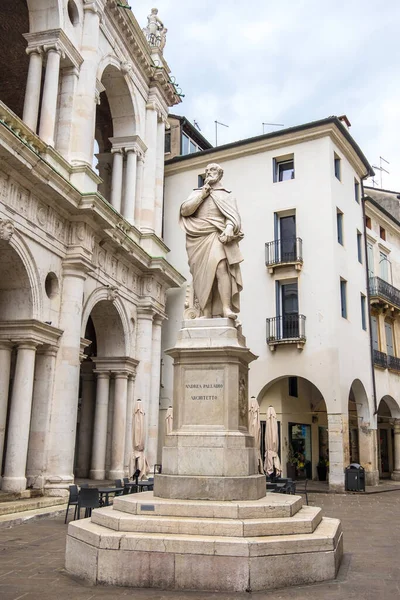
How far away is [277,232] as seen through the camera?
25734 mm

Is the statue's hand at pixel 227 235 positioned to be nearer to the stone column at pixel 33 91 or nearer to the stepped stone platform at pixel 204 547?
the stepped stone platform at pixel 204 547

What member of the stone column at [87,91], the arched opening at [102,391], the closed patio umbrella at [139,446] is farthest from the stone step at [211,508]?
the arched opening at [102,391]

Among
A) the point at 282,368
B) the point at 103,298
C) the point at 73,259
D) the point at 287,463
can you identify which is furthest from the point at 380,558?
the point at 287,463

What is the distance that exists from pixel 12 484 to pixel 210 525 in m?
9.08

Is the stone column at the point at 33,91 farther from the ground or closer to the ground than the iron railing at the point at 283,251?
farther from the ground

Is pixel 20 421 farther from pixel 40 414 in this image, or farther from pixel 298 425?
pixel 298 425

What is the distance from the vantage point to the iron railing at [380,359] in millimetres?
28184

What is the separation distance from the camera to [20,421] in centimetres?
1442

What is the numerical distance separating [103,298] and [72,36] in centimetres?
812

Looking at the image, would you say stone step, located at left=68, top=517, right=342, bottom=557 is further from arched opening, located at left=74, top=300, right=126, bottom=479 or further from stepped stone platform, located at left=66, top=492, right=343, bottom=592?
arched opening, located at left=74, top=300, right=126, bottom=479

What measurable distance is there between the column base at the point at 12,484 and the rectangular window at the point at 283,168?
1715 centimetres

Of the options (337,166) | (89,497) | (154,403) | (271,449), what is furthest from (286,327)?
(89,497)

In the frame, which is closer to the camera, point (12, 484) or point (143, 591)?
point (143, 591)

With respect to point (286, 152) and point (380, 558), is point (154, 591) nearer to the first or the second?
point (380, 558)
